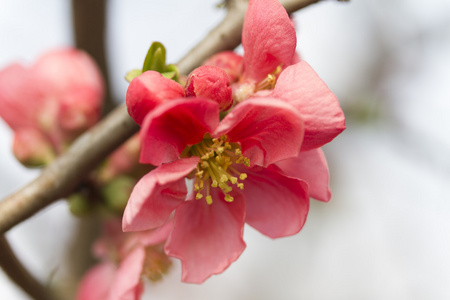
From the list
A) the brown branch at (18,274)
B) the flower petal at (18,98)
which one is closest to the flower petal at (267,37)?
the brown branch at (18,274)

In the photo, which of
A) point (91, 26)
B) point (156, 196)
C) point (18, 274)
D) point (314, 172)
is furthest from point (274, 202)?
point (91, 26)

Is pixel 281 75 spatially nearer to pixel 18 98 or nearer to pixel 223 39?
pixel 223 39

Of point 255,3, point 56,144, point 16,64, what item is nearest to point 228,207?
point 255,3

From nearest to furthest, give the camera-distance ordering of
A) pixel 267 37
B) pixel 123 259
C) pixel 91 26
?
pixel 267 37
pixel 123 259
pixel 91 26

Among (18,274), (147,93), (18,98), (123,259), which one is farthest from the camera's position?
(123,259)

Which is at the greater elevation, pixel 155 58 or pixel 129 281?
pixel 155 58

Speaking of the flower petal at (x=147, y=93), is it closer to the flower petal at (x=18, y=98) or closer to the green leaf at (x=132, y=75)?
the green leaf at (x=132, y=75)

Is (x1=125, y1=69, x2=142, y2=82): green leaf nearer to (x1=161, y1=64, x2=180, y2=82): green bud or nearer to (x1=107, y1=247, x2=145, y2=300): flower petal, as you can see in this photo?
(x1=161, y1=64, x2=180, y2=82): green bud
